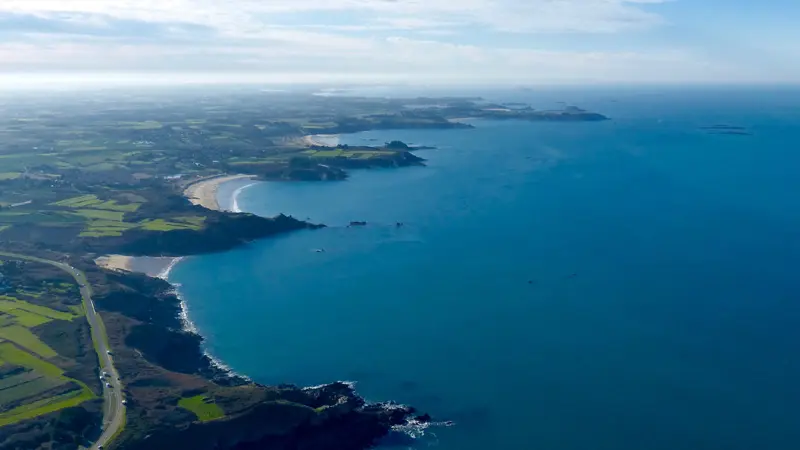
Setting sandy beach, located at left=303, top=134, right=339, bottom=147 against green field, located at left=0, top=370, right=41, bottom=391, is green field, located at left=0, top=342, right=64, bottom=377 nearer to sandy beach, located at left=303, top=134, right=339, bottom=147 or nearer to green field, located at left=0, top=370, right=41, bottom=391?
green field, located at left=0, top=370, right=41, bottom=391

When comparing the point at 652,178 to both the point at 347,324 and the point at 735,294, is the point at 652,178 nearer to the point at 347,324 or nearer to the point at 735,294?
the point at 735,294

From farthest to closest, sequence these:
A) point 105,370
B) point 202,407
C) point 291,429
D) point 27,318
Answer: point 27,318 → point 105,370 → point 202,407 → point 291,429

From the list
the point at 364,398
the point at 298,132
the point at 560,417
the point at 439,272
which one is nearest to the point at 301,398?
the point at 364,398

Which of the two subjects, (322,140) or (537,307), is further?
(322,140)

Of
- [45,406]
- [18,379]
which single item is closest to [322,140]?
[18,379]

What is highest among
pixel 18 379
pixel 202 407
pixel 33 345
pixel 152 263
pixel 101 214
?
pixel 101 214

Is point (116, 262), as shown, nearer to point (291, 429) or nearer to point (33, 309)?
point (33, 309)
